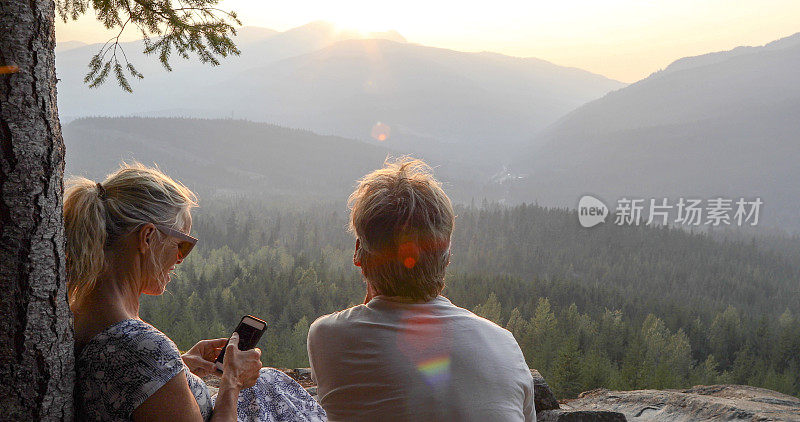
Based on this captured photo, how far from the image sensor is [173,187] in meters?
2.23

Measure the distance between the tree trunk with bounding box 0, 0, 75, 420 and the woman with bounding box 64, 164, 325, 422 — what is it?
3.5 inches

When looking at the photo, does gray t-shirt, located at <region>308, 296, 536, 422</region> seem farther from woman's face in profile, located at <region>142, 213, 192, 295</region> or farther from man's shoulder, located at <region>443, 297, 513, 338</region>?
woman's face in profile, located at <region>142, 213, 192, 295</region>

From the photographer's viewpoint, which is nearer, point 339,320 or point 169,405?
point 169,405

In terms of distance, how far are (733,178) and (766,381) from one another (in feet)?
439

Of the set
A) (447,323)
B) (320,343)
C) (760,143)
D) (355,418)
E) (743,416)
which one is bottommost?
(743,416)

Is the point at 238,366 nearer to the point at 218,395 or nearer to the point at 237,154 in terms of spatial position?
the point at 218,395

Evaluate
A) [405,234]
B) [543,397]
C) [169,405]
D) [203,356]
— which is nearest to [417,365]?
[405,234]

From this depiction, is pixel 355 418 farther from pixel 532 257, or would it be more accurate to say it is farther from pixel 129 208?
pixel 532 257

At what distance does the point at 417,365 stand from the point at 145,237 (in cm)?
107

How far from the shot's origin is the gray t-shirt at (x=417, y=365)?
185cm

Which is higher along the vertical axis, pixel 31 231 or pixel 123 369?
pixel 31 231

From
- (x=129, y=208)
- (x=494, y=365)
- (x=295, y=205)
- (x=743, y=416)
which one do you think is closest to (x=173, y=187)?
(x=129, y=208)

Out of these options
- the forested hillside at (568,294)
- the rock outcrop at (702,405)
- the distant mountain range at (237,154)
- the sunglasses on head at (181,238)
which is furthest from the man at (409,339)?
the distant mountain range at (237,154)

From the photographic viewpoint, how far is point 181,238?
7.40ft
